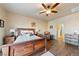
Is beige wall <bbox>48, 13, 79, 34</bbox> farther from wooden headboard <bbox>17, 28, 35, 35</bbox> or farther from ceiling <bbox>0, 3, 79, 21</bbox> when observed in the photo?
wooden headboard <bbox>17, 28, 35, 35</bbox>

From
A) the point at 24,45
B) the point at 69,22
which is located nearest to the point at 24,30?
the point at 24,45

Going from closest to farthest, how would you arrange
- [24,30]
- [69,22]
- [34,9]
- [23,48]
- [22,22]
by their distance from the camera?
[23,48], [34,9], [22,22], [24,30], [69,22]

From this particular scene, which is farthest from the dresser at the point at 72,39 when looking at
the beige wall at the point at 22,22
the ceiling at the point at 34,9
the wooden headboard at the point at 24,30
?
the wooden headboard at the point at 24,30

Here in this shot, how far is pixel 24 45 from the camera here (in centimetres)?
236

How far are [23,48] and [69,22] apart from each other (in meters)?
2.41

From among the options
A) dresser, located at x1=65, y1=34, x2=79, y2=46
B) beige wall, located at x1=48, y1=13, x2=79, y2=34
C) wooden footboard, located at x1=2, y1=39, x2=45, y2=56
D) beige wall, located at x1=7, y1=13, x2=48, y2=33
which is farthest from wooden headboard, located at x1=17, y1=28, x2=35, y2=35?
dresser, located at x1=65, y1=34, x2=79, y2=46

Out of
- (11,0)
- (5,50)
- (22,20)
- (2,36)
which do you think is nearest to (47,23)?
(22,20)

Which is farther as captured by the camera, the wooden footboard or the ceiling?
the ceiling

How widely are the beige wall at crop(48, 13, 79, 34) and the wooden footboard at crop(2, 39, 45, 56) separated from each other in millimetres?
873

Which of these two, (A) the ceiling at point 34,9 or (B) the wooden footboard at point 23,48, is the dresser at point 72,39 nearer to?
(A) the ceiling at point 34,9

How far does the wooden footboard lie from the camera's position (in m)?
1.75

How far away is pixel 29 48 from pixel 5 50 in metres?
0.95

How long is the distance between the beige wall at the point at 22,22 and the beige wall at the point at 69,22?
283mm

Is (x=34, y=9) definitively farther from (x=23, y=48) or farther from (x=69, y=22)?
(x=69, y=22)
